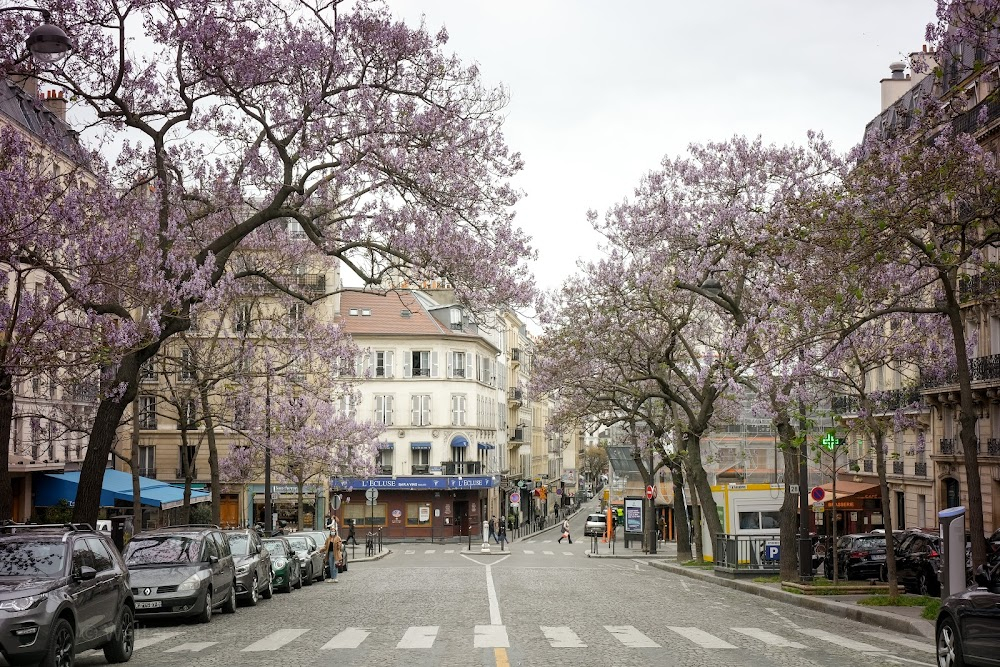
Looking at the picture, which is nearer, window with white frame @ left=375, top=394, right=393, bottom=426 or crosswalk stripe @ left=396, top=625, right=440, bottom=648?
crosswalk stripe @ left=396, top=625, right=440, bottom=648

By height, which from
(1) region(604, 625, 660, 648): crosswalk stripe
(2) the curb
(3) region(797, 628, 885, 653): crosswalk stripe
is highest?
(1) region(604, 625, 660, 648): crosswalk stripe

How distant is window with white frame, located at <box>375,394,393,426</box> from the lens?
77.6m

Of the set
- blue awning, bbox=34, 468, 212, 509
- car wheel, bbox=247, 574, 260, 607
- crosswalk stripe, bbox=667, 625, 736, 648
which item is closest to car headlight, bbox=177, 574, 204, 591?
car wheel, bbox=247, 574, 260, 607

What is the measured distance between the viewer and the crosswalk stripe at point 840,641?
50.0 ft

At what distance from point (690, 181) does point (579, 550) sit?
36136 millimetres

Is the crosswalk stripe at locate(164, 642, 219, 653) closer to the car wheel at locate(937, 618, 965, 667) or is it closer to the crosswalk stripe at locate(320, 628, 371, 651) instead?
the crosswalk stripe at locate(320, 628, 371, 651)

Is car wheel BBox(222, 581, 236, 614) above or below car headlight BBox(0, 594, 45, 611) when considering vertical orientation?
below

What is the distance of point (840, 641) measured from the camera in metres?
16.3

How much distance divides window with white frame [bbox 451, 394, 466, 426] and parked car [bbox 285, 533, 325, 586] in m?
43.5

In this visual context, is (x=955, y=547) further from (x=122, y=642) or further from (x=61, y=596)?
(x=61, y=596)

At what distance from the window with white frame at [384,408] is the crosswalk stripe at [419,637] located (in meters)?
59.7

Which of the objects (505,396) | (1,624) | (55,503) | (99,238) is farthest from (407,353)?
(1,624)

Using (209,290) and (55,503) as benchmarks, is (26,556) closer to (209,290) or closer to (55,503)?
(209,290)

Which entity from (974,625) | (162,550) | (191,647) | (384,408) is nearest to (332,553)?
(162,550)
